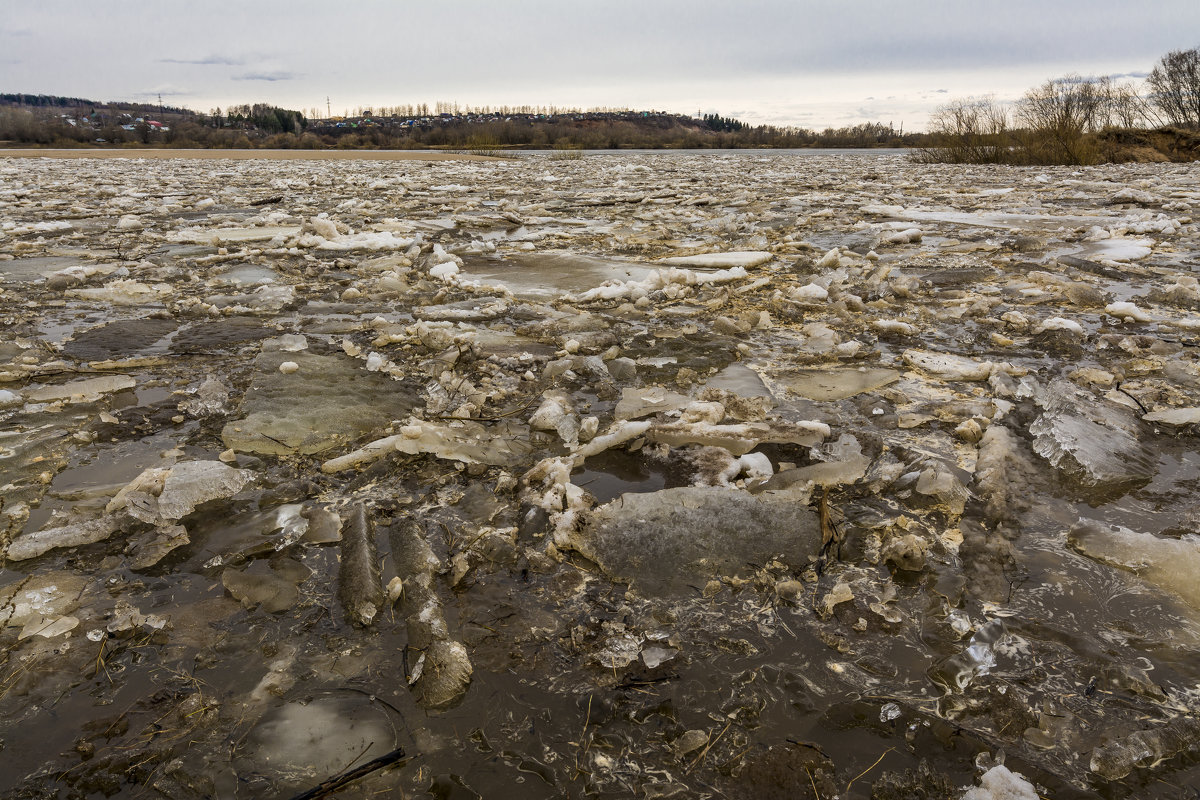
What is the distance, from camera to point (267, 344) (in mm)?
2744

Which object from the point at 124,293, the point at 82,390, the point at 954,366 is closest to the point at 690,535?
the point at 954,366

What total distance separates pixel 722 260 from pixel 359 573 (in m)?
3.46

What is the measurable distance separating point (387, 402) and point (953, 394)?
6.28 ft

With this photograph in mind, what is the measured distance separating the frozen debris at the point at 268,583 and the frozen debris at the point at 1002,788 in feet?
3.86

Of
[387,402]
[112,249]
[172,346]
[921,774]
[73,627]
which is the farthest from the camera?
[112,249]

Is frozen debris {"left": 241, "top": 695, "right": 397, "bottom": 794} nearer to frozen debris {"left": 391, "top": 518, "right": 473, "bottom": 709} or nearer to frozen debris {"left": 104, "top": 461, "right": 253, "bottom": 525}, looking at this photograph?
frozen debris {"left": 391, "top": 518, "right": 473, "bottom": 709}

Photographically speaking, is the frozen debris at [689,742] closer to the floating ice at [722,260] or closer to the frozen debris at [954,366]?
the frozen debris at [954,366]

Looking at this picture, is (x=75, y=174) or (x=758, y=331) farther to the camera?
(x=75, y=174)

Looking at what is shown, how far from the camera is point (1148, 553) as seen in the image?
4.37ft

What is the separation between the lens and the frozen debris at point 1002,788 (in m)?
0.86

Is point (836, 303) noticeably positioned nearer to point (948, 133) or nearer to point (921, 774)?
point (921, 774)

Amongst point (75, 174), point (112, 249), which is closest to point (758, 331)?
point (112, 249)

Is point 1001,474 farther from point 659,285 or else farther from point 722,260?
point 722,260

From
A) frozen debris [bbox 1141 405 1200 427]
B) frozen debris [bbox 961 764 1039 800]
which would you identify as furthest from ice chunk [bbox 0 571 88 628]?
frozen debris [bbox 1141 405 1200 427]
